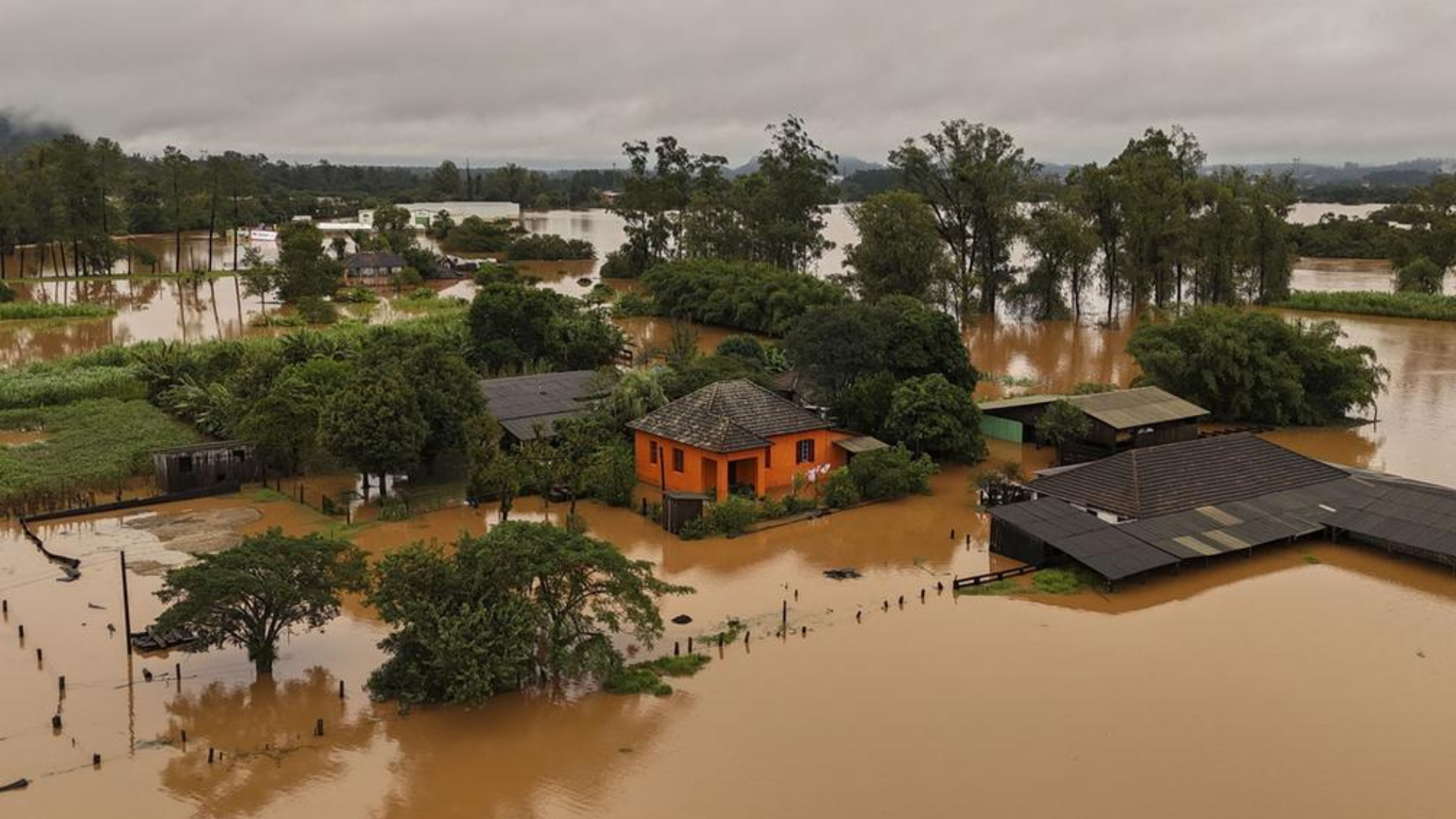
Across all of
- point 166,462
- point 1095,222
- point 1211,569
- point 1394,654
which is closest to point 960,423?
point 1211,569

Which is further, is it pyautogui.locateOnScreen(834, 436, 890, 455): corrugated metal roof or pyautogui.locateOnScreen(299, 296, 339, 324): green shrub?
pyautogui.locateOnScreen(299, 296, 339, 324): green shrub

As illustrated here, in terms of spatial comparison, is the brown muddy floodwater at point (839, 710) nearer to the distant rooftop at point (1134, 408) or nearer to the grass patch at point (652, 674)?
the grass patch at point (652, 674)

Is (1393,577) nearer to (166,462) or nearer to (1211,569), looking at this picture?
(1211,569)

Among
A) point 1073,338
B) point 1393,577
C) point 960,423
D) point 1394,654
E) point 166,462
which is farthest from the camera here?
point 1073,338

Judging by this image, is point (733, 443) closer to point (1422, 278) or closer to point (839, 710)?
point (839, 710)

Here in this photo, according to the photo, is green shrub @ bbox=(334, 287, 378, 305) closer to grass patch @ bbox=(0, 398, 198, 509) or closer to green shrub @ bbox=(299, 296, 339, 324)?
green shrub @ bbox=(299, 296, 339, 324)

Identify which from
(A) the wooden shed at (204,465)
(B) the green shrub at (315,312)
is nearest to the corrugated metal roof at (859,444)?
(A) the wooden shed at (204,465)

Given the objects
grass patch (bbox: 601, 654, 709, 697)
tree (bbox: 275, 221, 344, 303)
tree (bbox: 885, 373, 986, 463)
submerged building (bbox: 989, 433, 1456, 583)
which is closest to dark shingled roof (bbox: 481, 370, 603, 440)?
tree (bbox: 885, 373, 986, 463)

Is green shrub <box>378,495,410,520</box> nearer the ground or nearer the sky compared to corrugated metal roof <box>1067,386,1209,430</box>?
nearer the ground
